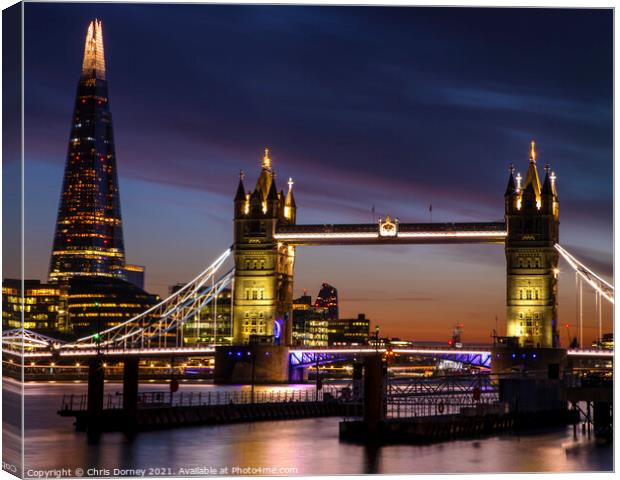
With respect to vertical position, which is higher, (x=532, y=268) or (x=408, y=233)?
(x=408, y=233)

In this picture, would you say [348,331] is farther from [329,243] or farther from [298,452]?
[298,452]

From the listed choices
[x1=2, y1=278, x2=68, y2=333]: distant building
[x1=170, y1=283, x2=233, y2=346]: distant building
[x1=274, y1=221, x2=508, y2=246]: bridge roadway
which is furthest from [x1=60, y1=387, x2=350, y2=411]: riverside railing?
[x1=2, y1=278, x2=68, y2=333]: distant building

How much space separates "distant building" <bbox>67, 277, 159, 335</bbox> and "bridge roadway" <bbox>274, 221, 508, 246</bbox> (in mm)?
62173

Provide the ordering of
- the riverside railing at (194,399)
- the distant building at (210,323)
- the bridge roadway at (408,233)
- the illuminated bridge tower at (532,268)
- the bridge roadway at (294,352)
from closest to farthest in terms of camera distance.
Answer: the riverside railing at (194,399) → the bridge roadway at (408,233) → the illuminated bridge tower at (532,268) → the bridge roadway at (294,352) → the distant building at (210,323)

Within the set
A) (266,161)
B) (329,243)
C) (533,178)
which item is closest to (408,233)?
(329,243)

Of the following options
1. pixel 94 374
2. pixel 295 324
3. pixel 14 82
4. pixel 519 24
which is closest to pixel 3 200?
pixel 14 82

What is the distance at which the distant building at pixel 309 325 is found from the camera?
500 ft

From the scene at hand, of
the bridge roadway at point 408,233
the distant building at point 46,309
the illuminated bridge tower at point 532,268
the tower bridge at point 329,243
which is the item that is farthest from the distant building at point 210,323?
the illuminated bridge tower at point 532,268

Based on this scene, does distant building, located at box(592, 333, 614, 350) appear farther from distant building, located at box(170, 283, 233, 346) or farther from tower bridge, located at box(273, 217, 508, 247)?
distant building, located at box(170, 283, 233, 346)

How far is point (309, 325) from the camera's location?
156375 mm

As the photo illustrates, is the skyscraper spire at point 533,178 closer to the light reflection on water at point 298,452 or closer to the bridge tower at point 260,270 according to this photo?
the bridge tower at point 260,270

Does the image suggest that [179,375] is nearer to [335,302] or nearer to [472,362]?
[472,362]

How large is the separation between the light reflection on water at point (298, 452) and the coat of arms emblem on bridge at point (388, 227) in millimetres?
37057

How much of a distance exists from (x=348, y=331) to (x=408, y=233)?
7707cm
